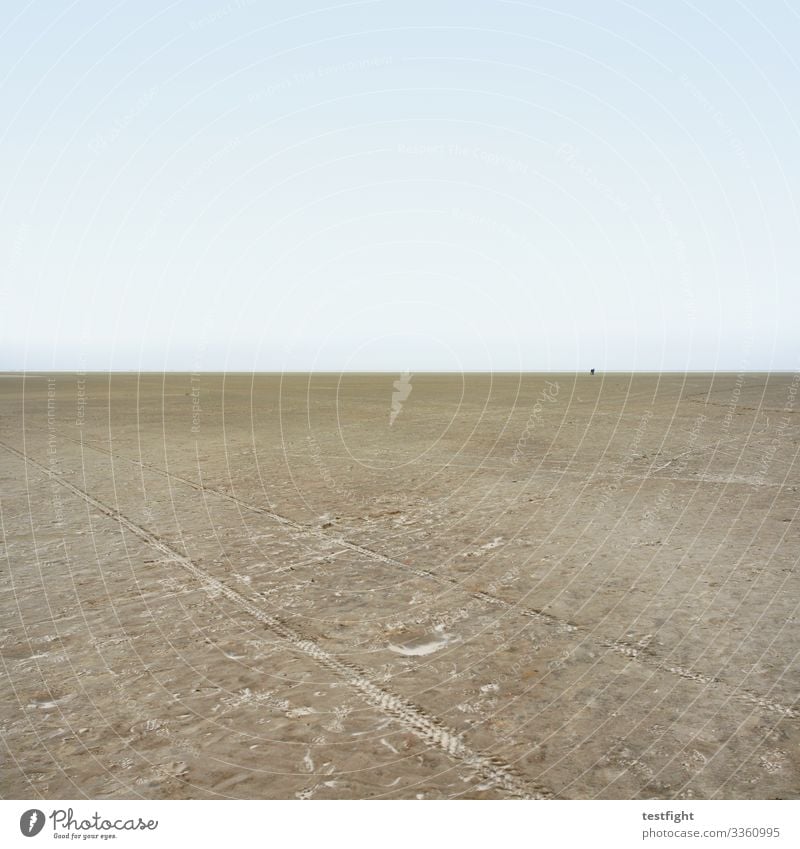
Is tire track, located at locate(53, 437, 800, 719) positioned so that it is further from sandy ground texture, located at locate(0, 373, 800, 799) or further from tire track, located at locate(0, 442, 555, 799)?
tire track, located at locate(0, 442, 555, 799)

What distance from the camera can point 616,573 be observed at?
7684mm

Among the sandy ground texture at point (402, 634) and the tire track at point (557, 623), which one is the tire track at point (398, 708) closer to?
the sandy ground texture at point (402, 634)

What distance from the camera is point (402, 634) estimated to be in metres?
5.99

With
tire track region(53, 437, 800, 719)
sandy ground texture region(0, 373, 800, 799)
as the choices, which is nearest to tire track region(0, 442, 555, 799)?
sandy ground texture region(0, 373, 800, 799)

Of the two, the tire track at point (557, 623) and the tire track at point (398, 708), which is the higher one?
the tire track at point (557, 623)

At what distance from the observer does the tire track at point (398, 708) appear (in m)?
3.82

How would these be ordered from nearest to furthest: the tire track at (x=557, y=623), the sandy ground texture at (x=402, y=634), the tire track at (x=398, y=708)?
the tire track at (x=398, y=708) → the sandy ground texture at (x=402, y=634) → the tire track at (x=557, y=623)

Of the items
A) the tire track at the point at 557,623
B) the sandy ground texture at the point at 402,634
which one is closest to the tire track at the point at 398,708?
the sandy ground texture at the point at 402,634

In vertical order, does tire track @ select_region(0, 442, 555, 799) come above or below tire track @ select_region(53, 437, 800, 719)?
below

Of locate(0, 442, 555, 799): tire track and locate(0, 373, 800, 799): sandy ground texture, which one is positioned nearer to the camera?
locate(0, 442, 555, 799): tire track

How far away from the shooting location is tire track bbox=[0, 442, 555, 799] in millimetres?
3820

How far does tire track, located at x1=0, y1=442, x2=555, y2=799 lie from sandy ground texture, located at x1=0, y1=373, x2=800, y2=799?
20 mm

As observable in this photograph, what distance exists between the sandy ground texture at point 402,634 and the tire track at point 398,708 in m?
0.02

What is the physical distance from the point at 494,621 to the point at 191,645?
3.00 metres
